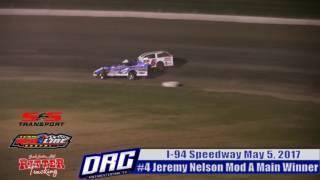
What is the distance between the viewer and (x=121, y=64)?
11.5 ft

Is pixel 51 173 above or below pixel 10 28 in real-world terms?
below

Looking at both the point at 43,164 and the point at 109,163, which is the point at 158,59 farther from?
the point at 43,164

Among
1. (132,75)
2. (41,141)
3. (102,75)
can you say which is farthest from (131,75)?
(41,141)

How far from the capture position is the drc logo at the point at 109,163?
11.3 feet

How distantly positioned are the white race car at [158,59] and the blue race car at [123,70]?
5 centimetres

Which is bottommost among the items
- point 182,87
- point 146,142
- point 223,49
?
point 146,142

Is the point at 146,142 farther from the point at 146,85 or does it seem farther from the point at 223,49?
the point at 223,49

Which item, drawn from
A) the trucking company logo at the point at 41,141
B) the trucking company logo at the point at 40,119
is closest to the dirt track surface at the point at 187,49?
the trucking company logo at the point at 40,119

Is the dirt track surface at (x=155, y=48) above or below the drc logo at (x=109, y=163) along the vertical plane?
above

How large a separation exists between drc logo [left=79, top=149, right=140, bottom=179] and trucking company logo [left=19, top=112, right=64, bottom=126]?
0.33 metres

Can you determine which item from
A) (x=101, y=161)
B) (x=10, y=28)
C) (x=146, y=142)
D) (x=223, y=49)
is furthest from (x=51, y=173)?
(x=223, y=49)

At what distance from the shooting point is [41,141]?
11.4 feet

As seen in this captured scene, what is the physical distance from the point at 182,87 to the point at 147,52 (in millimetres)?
352

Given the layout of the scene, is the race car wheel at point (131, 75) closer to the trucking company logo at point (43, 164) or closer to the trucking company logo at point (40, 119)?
the trucking company logo at point (40, 119)
